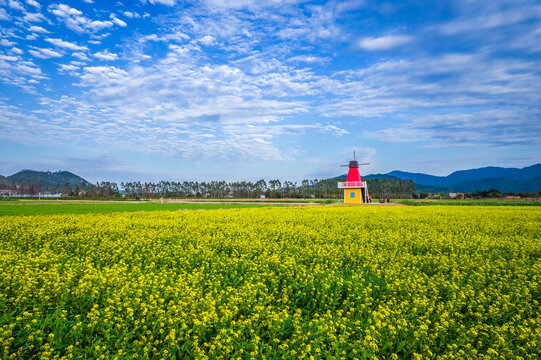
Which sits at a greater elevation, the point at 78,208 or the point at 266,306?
the point at 78,208

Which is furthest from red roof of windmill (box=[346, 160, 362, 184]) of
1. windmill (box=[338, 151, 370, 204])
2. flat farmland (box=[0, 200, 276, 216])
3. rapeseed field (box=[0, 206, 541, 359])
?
rapeseed field (box=[0, 206, 541, 359])

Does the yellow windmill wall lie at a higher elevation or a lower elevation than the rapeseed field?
higher

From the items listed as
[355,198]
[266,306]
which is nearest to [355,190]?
[355,198]

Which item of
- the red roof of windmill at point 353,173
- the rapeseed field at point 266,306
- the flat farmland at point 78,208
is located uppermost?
the red roof of windmill at point 353,173

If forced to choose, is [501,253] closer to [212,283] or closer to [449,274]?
[449,274]

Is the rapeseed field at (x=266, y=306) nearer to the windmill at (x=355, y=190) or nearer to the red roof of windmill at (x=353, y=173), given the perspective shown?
the windmill at (x=355, y=190)

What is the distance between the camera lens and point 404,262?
9.16 meters

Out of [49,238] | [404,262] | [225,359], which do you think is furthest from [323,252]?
[49,238]

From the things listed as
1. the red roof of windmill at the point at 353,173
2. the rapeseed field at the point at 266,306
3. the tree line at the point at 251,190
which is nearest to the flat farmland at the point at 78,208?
the red roof of windmill at the point at 353,173

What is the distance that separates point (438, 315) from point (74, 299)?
7119 mm

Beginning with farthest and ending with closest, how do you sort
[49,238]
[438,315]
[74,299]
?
[49,238]
[74,299]
[438,315]

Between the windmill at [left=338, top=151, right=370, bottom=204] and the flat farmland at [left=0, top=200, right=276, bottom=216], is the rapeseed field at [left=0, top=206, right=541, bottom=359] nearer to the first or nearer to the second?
the flat farmland at [left=0, top=200, right=276, bottom=216]

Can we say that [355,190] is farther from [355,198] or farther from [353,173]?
[353,173]

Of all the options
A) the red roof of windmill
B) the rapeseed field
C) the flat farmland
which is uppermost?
the red roof of windmill
